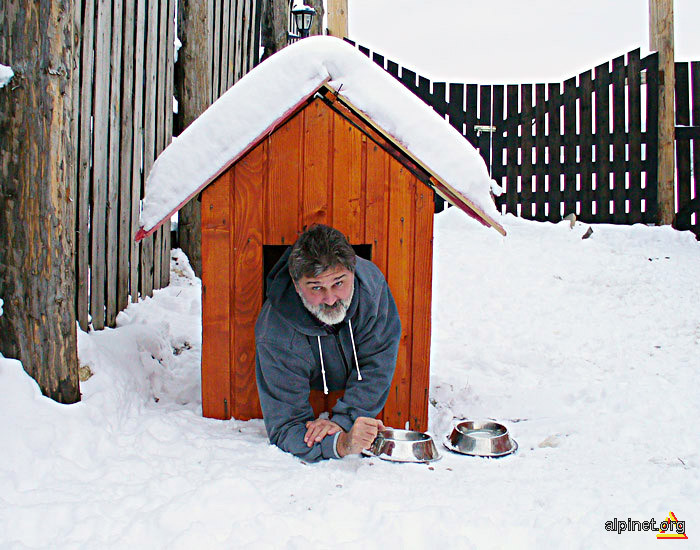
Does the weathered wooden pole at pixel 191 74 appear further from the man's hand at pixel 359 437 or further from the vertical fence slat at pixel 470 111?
the vertical fence slat at pixel 470 111

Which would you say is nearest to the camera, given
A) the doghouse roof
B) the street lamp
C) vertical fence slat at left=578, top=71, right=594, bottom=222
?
the doghouse roof

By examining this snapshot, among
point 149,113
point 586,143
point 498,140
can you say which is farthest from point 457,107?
point 149,113

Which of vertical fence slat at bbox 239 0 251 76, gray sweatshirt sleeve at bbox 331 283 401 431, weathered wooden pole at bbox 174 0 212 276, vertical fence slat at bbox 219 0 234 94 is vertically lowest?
gray sweatshirt sleeve at bbox 331 283 401 431

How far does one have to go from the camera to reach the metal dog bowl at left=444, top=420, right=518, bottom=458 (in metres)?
2.83

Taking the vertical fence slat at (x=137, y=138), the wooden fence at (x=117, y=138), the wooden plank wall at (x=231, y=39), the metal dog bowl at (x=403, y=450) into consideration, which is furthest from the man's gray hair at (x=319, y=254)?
the wooden plank wall at (x=231, y=39)

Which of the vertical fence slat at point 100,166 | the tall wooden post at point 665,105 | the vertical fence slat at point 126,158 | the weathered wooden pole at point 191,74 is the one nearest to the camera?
the vertical fence slat at point 100,166

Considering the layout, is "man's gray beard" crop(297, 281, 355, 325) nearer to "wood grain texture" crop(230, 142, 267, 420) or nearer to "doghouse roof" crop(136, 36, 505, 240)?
"wood grain texture" crop(230, 142, 267, 420)

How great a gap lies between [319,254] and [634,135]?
7.12 meters

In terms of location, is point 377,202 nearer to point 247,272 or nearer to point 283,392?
point 247,272

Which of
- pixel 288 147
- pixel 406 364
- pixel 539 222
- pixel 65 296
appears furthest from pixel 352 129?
pixel 539 222

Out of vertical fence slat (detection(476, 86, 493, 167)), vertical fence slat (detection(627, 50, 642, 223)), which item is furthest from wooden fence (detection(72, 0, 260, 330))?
vertical fence slat (detection(627, 50, 642, 223))

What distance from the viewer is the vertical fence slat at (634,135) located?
8.20m

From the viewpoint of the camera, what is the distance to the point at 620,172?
8.37 meters

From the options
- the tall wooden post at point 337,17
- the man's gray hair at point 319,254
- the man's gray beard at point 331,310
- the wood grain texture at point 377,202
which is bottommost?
the man's gray beard at point 331,310
